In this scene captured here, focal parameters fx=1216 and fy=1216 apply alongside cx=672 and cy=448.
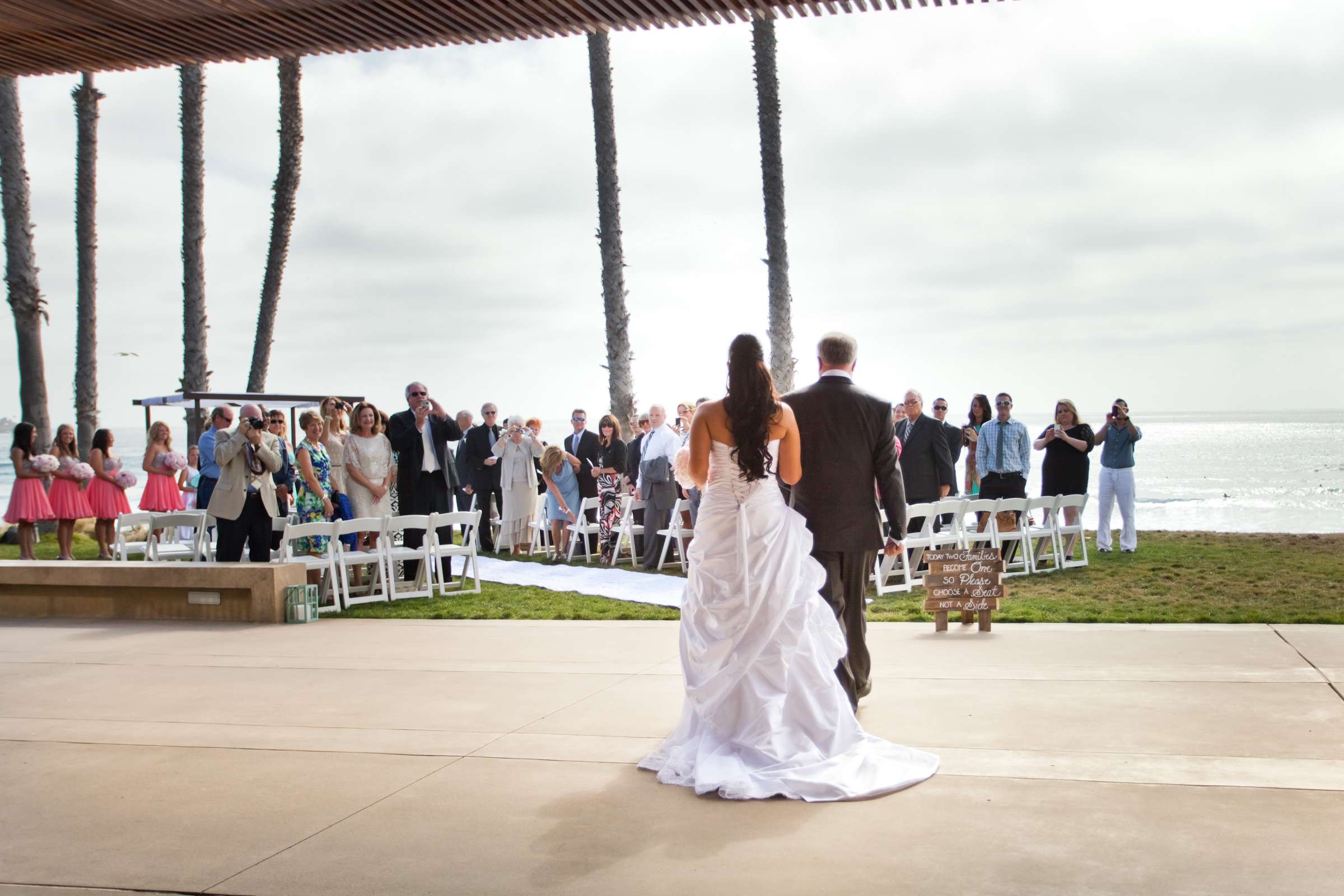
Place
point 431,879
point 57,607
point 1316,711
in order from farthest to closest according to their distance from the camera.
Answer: point 57,607 < point 1316,711 < point 431,879

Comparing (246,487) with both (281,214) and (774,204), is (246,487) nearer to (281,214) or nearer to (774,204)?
(774,204)

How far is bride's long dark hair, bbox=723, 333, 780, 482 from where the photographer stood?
553cm

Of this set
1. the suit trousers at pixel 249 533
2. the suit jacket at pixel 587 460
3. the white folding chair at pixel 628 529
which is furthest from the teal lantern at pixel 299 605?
the suit jacket at pixel 587 460

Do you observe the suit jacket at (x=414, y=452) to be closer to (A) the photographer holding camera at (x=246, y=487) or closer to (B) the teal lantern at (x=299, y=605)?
(A) the photographer holding camera at (x=246, y=487)

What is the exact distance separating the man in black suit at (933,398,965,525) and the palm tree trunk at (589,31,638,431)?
Result: 231 inches

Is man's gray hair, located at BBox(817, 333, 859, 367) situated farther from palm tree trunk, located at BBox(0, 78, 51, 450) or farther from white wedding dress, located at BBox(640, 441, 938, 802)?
palm tree trunk, located at BBox(0, 78, 51, 450)

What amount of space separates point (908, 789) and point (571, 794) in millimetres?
1336

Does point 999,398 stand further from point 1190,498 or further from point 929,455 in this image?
point 1190,498

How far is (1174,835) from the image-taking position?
4117 mm

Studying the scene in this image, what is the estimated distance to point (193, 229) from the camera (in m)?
22.5

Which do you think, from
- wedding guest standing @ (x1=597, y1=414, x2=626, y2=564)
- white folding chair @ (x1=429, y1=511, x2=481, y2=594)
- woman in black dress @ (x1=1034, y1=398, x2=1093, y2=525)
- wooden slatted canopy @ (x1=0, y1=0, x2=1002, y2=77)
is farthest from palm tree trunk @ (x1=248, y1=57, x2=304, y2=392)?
wooden slatted canopy @ (x1=0, y1=0, x2=1002, y2=77)

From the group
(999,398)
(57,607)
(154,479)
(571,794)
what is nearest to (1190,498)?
(999,398)

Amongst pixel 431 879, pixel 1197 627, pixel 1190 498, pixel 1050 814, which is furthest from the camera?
pixel 1190 498

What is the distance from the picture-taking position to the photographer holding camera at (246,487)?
423 inches
